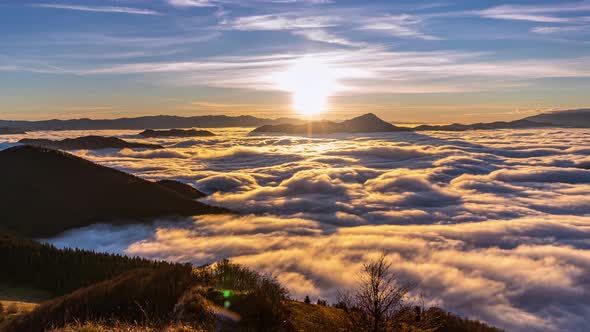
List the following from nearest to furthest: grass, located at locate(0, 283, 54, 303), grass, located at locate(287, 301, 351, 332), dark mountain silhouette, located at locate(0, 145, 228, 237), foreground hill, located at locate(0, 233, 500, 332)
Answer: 1. foreground hill, located at locate(0, 233, 500, 332)
2. grass, located at locate(287, 301, 351, 332)
3. grass, located at locate(0, 283, 54, 303)
4. dark mountain silhouette, located at locate(0, 145, 228, 237)

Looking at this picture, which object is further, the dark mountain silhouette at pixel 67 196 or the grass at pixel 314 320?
the dark mountain silhouette at pixel 67 196

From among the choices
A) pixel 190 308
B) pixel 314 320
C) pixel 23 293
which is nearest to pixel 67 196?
pixel 23 293

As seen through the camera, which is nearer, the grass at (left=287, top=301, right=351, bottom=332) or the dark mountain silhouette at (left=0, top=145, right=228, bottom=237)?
the grass at (left=287, top=301, right=351, bottom=332)

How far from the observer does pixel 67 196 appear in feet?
549

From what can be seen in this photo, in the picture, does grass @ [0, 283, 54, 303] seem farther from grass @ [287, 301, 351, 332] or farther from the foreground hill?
grass @ [287, 301, 351, 332]

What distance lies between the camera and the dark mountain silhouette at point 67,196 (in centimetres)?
15238

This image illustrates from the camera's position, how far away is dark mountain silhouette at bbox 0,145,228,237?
15238cm

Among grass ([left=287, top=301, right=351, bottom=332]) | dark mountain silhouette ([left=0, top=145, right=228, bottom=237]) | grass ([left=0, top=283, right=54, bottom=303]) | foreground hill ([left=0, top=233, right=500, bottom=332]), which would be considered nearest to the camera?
foreground hill ([left=0, top=233, right=500, bottom=332])

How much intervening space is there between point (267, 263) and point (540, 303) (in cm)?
7824

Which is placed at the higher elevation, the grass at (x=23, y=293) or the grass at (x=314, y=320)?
the grass at (x=314, y=320)

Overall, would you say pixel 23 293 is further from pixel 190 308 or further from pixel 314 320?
pixel 190 308

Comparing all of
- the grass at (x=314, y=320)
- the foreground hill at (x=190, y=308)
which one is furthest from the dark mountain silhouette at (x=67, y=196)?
the grass at (x=314, y=320)

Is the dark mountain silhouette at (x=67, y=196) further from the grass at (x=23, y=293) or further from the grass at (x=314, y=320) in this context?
the grass at (x=314, y=320)

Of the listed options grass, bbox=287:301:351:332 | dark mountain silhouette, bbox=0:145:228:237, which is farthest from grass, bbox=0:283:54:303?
dark mountain silhouette, bbox=0:145:228:237
